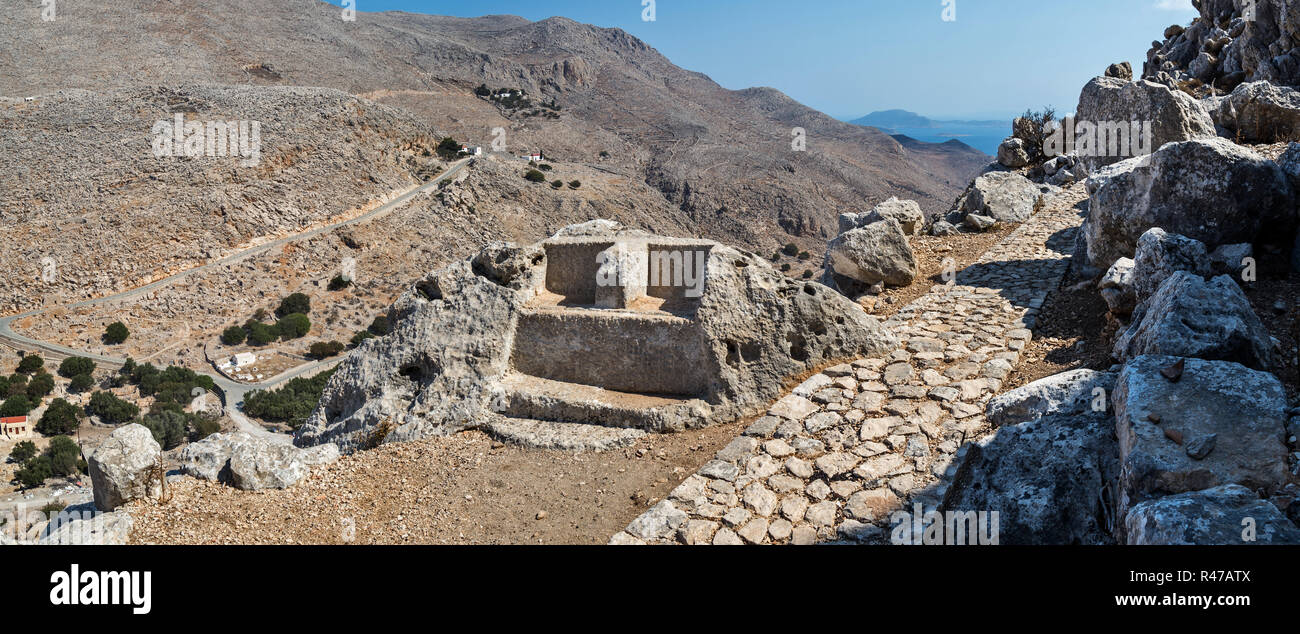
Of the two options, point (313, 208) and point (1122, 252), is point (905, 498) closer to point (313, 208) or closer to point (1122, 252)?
point (1122, 252)

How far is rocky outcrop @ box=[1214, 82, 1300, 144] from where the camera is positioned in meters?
13.1

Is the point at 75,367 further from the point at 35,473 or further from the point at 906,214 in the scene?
the point at 906,214

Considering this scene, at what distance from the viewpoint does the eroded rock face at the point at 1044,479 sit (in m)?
3.61

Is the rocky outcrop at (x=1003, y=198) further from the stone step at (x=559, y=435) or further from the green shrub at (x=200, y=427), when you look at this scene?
the green shrub at (x=200, y=427)

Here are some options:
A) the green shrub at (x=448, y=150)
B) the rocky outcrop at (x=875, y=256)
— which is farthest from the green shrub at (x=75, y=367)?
the rocky outcrop at (x=875, y=256)

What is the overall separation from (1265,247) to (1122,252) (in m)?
1.24

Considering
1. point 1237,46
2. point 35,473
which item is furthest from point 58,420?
point 1237,46

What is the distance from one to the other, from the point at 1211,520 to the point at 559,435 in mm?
4513

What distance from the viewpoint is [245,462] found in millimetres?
5480

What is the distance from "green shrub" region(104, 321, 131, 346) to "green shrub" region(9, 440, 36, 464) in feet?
28.5

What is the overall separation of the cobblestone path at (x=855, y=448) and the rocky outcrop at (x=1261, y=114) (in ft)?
31.8

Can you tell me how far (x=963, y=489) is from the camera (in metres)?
4.20

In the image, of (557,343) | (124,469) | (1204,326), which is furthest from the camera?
(557,343)

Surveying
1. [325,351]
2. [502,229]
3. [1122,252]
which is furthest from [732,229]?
[1122,252]
